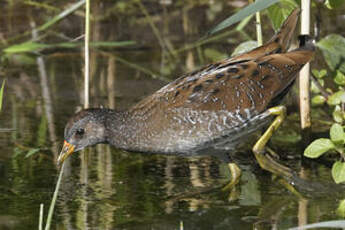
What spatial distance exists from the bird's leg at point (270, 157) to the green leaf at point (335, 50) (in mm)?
580

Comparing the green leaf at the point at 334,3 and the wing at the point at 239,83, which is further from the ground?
the green leaf at the point at 334,3

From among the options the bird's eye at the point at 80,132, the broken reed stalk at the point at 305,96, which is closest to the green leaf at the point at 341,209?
the broken reed stalk at the point at 305,96

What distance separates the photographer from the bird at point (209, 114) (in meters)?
5.17

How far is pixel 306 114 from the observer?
5.83 m

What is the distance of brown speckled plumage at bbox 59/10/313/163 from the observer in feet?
16.9

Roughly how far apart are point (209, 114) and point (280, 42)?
809mm

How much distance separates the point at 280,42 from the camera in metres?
5.60

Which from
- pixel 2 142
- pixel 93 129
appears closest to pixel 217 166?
pixel 93 129

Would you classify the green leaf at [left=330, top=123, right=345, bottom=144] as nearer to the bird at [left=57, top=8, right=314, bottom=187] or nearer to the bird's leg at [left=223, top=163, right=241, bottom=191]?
the bird at [left=57, top=8, right=314, bottom=187]

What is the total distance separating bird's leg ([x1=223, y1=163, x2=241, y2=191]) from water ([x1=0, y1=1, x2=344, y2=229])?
5 cm

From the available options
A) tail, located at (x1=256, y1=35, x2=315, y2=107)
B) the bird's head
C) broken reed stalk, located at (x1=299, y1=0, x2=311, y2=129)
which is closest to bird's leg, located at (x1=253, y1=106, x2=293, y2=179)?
tail, located at (x1=256, y1=35, x2=315, y2=107)

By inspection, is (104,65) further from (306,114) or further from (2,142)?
(306,114)

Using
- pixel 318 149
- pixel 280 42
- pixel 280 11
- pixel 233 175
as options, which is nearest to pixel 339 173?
pixel 318 149

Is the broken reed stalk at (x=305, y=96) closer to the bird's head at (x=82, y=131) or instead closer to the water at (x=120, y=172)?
the water at (x=120, y=172)
